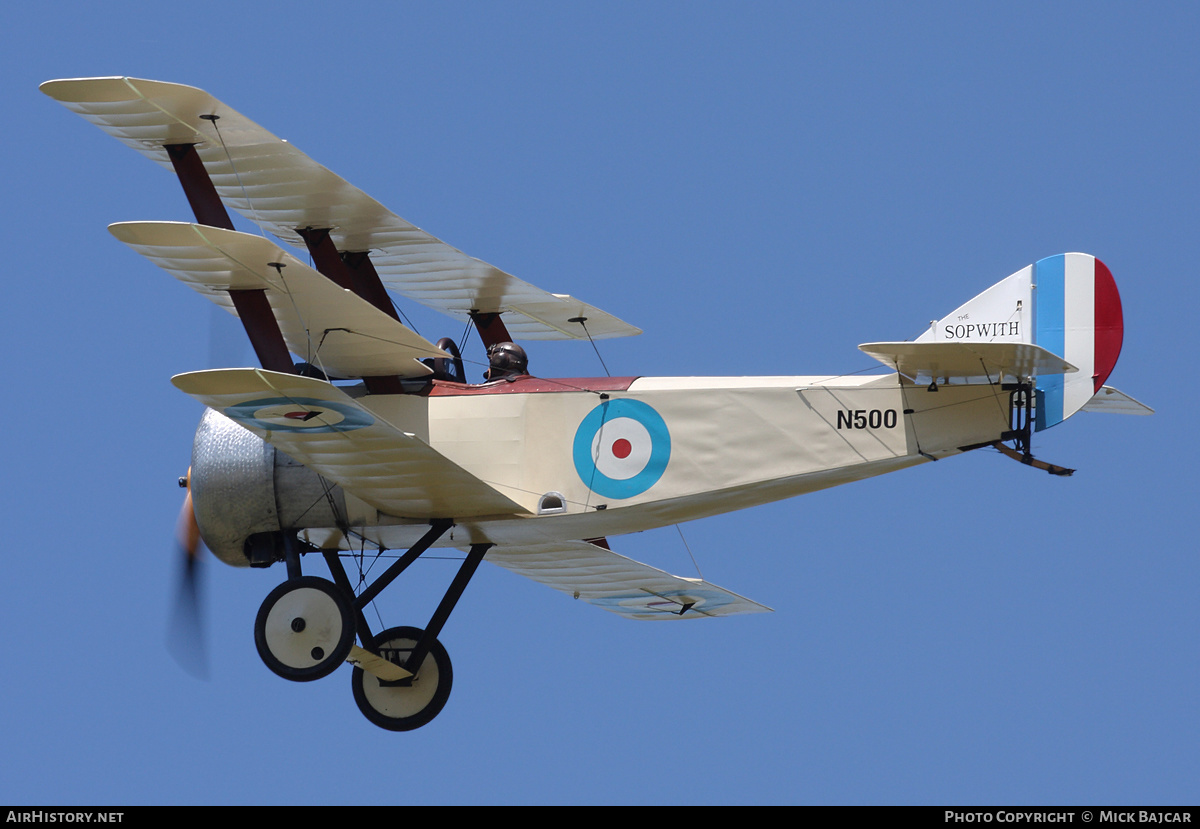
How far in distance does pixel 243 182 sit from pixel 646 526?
4120 mm

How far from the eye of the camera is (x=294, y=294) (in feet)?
41.3

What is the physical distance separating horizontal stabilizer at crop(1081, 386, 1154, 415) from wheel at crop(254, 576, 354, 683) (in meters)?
5.86

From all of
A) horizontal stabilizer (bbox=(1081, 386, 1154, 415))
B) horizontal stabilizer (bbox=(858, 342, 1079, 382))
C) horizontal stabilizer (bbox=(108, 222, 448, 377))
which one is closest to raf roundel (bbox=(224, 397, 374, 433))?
horizontal stabilizer (bbox=(108, 222, 448, 377))

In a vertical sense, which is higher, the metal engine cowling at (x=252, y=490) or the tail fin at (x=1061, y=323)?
the tail fin at (x=1061, y=323)

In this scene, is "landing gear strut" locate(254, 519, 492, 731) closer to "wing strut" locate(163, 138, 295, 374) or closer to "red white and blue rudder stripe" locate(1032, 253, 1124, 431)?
"wing strut" locate(163, 138, 295, 374)

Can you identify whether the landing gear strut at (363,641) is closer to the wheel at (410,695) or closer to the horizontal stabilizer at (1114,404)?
the wheel at (410,695)

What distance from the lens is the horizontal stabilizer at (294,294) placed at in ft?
38.5

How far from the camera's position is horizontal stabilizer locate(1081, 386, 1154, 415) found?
44.1 feet

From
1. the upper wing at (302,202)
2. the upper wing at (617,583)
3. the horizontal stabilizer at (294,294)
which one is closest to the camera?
the horizontal stabilizer at (294,294)

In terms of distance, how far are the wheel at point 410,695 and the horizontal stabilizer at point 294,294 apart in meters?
2.54

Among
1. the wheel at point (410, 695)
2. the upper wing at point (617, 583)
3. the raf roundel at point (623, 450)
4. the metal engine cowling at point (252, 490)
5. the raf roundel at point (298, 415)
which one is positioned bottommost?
the wheel at point (410, 695)

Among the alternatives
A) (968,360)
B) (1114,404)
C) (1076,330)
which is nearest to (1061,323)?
(1076,330)

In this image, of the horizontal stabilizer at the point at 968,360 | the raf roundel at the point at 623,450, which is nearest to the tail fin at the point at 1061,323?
the horizontal stabilizer at the point at 968,360

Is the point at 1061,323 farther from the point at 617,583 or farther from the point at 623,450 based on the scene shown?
the point at 617,583
